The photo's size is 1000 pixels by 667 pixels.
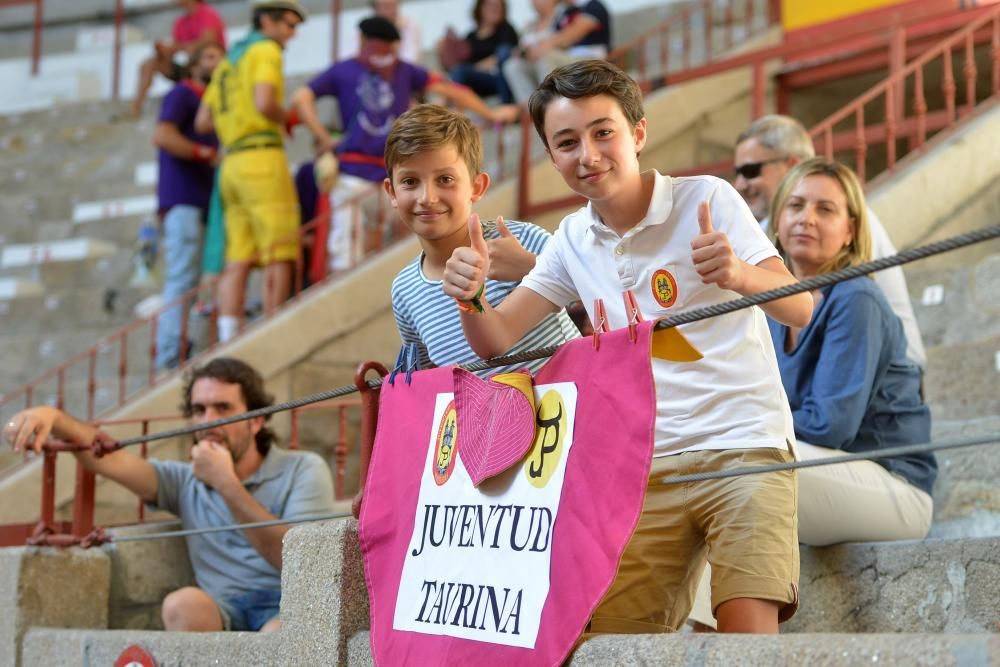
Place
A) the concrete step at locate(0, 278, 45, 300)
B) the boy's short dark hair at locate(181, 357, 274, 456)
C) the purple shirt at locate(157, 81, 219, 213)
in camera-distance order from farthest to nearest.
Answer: the concrete step at locate(0, 278, 45, 300) < the purple shirt at locate(157, 81, 219, 213) < the boy's short dark hair at locate(181, 357, 274, 456)

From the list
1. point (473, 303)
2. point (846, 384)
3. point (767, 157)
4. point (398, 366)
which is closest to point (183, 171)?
point (767, 157)

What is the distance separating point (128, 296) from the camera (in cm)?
959

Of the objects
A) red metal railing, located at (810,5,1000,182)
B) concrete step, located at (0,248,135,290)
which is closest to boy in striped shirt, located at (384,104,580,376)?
red metal railing, located at (810,5,1000,182)

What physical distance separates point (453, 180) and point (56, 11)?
42.7ft

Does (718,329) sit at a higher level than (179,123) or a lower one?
lower

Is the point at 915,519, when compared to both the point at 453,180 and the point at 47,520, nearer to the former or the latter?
the point at 453,180

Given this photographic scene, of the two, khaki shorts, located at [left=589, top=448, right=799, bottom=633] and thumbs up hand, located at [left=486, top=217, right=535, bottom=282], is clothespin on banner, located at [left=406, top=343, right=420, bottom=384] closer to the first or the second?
thumbs up hand, located at [left=486, top=217, right=535, bottom=282]

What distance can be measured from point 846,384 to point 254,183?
14.7 ft

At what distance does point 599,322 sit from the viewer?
8.65 feet

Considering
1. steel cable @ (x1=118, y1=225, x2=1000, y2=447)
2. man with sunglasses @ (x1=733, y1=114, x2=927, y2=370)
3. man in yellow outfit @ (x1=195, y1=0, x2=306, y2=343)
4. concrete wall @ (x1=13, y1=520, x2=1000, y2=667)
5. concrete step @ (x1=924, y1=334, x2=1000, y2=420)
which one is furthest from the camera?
man in yellow outfit @ (x1=195, y1=0, x2=306, y2=343)

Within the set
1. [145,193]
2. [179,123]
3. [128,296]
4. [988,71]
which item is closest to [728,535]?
[179,123]

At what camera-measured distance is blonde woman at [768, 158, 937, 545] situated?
3.31 metres

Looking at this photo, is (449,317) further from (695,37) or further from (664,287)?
(695,37)

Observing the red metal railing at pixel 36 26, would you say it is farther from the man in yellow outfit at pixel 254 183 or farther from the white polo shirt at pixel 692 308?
the white polo shirt at pixel 692 308
